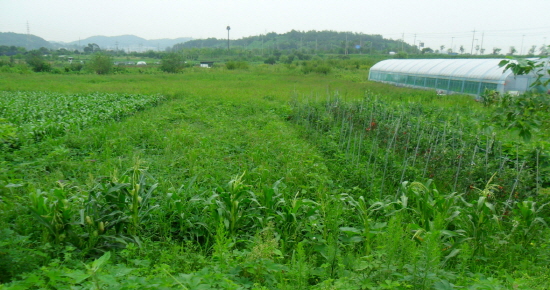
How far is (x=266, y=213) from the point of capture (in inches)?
160

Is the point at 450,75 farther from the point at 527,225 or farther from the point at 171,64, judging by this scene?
the point at 171,64

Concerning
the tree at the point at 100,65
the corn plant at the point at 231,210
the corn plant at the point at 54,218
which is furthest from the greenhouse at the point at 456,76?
the tree at the point at 100,65

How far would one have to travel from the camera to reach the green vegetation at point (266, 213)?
266cm

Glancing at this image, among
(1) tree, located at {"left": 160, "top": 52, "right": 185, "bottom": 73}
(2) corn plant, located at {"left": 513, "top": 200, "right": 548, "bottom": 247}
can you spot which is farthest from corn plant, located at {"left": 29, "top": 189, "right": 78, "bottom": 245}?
(1) tree, located at {"left": 160, "top": 52, "right": 185, "bottom": 73}

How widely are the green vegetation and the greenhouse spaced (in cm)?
719

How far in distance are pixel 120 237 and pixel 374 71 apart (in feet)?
88.5

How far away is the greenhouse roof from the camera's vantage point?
600 inches

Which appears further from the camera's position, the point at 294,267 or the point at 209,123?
the point at 209,123

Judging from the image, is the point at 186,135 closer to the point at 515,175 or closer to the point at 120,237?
the point at 120,237

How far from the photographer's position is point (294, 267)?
8.97 feet

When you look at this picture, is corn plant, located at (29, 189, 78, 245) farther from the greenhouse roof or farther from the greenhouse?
the greenhouse roof

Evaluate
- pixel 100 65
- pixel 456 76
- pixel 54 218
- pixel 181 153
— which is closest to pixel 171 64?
pixel 100 65

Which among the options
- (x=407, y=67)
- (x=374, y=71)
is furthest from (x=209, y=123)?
(x=374, y=71)

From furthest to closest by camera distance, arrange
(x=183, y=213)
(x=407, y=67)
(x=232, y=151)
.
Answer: (x=407, y=67)
(x=232, y=151)
(x=183, y=213)
